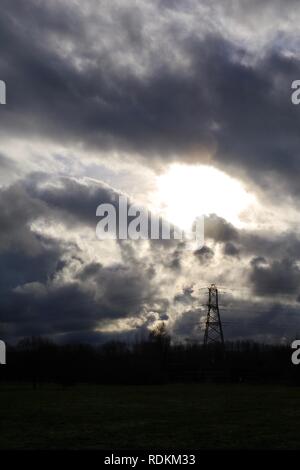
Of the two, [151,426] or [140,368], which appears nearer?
[151,426]

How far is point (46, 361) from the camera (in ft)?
403

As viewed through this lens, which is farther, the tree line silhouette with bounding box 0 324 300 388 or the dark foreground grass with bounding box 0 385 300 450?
the tree line silhouette with bounding box 0 324 300 388

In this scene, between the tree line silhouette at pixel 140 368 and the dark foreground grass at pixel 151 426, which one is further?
the tree line silhouette at pixel 140 368
